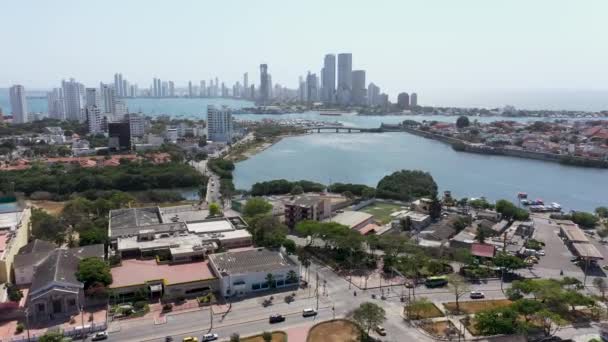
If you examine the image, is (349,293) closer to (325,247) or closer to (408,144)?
(325,247)

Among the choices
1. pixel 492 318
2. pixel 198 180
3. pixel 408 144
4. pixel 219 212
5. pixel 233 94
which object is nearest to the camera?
pixel 492 318

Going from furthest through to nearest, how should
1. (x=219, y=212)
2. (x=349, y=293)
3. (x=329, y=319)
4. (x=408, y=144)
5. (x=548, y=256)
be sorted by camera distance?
(x=408, y=144) < (x=219, y=212) < (x=548, y=256) < (x=349, y=293) < (x=329, y=319)

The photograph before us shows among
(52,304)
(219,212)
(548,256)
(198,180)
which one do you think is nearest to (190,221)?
(219,212)

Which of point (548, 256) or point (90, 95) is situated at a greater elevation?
point (90, 95)

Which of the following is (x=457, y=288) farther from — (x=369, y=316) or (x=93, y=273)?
(x=93, y=273)

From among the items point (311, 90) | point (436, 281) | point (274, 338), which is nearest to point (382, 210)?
point (436, 281)

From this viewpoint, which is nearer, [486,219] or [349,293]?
[349,293]

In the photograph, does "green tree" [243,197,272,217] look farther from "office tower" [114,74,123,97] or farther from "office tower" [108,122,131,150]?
"office tower" [114,74,123,97]
